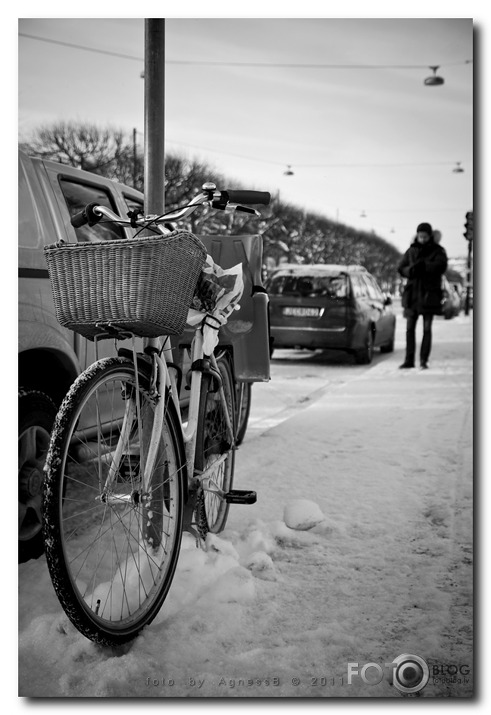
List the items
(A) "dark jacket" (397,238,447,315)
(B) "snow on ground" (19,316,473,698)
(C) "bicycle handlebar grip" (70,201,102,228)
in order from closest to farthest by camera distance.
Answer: (B) "snow on ground" (19,316,473,698) → (C) "bicycle handlebar grip" (70,201,102,228) → (A) "dark jacket" (397,238,447,315)

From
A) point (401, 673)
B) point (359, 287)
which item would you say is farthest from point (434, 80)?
point (359, 287)

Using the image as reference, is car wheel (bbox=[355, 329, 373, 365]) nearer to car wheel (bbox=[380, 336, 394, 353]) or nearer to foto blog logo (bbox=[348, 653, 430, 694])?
car wheel (bbox=[380, 336, 394, 353])

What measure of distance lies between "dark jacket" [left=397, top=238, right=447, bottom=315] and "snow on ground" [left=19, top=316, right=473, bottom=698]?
4.88 meters

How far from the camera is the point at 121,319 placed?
2125mm

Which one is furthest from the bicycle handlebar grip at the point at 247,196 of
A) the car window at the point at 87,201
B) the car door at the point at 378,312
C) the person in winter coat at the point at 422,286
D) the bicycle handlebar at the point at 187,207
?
the car door at the point at 378,312

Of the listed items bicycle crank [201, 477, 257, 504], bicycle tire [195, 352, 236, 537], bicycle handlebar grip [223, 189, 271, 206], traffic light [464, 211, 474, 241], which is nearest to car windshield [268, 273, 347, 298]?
bicycle tire [195, 352, 236, 537]

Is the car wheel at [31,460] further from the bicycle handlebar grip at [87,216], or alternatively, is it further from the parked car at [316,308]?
the parked car at [316,308]

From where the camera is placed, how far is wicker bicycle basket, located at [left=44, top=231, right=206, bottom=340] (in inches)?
82.7

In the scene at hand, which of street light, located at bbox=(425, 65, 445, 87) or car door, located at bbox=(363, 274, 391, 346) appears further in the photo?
car door, located at bbox=(363, 274, 391, 346)

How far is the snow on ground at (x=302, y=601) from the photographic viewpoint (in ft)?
7.63

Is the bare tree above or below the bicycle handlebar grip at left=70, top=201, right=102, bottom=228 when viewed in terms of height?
above

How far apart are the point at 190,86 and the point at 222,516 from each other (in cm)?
203

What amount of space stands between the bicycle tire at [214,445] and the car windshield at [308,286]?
240 inches

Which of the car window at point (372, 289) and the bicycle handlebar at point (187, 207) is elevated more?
the car window at point (372, 289)
